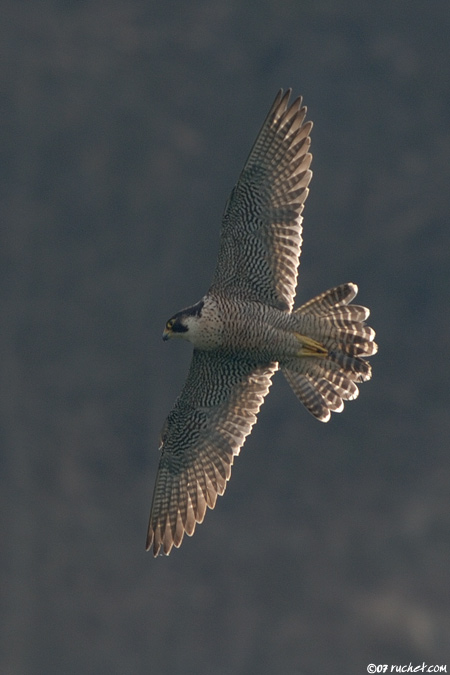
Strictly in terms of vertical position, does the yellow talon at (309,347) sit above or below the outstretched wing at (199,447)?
above

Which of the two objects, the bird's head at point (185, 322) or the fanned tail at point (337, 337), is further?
the fanned tail at point (337, 337)

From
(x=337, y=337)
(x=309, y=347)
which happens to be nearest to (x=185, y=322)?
(x=309, y=347)

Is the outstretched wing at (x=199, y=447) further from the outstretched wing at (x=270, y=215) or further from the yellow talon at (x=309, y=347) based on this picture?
the outstretched wing at (x=270, y=215)

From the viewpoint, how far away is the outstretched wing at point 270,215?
38.2 ft

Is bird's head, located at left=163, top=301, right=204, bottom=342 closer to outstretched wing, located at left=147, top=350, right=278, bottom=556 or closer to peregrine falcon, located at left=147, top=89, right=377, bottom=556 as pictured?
peregrine falcon, located at left=147, top=89, right=377, bottom=556

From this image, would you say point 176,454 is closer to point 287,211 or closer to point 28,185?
point 287,211

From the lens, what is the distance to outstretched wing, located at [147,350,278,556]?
1213cm

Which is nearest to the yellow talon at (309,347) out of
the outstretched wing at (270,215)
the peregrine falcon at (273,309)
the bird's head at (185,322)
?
the peregrine falcon at (273,309)

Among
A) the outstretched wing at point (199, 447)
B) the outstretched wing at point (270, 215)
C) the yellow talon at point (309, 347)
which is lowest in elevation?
the outstretched wing at point (199, 447)

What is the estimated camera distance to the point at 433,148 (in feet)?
62.0

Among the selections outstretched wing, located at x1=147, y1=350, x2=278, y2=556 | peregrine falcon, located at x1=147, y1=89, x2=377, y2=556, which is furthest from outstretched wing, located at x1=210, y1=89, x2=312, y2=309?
outstretched wing, located at x1=147, y1=350, x2=278, y2=556

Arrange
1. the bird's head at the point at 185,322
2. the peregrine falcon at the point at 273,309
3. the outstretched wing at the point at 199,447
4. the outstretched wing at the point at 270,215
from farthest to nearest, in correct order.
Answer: the outstretched wing at the point at 199,447 < the outstretched wing at the point at 270,215 < the peregrine falcon at the point at 273,309 < the bird's head at the point at 185,322

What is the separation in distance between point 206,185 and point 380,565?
5.65 meters

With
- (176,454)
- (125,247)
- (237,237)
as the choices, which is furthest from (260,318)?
(125,247)
